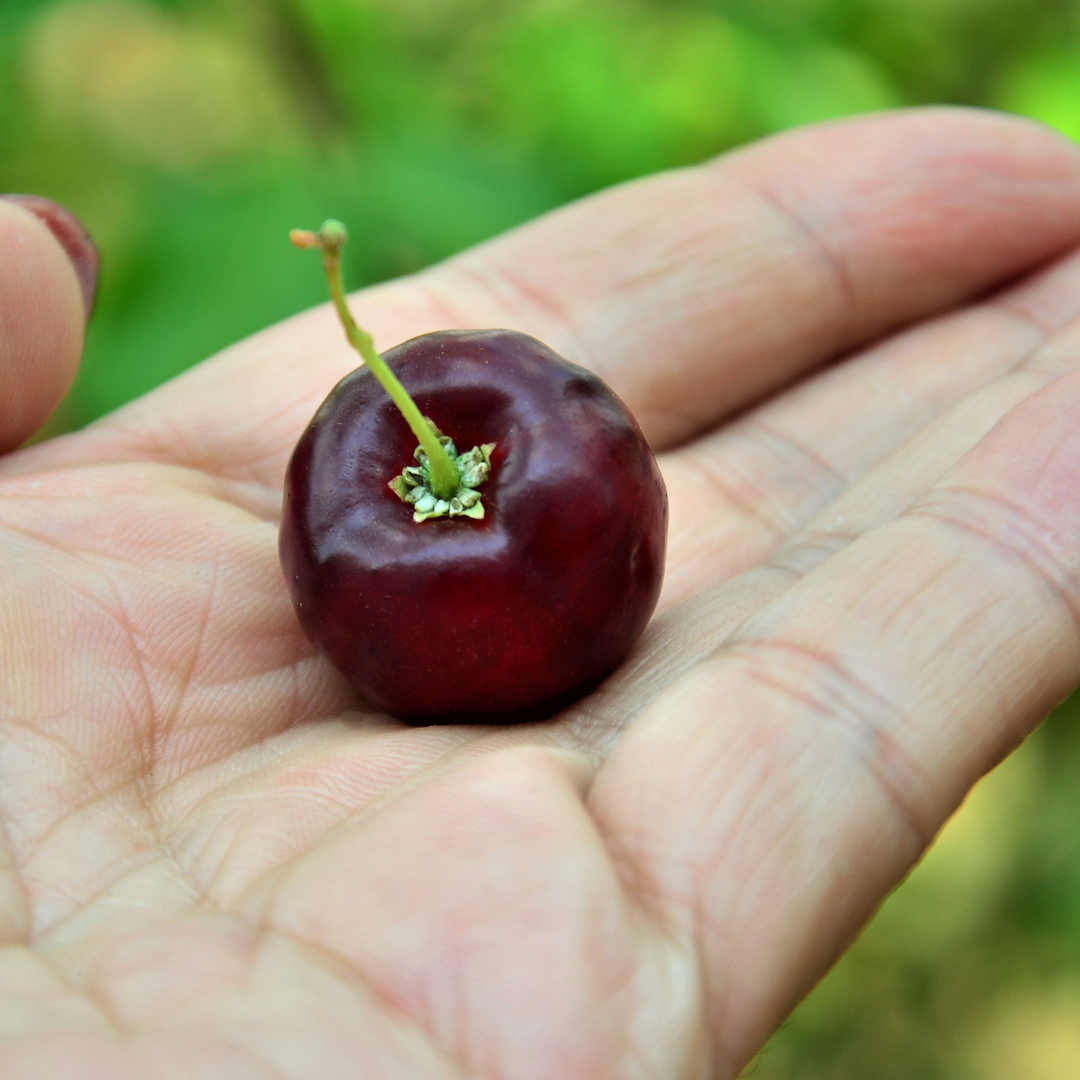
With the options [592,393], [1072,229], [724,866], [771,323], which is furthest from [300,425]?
[1072,229]

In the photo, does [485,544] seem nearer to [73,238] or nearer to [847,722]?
[847,722]

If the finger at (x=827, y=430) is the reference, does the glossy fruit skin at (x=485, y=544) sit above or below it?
above

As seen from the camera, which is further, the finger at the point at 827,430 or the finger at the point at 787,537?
the finger at the point at 827,430

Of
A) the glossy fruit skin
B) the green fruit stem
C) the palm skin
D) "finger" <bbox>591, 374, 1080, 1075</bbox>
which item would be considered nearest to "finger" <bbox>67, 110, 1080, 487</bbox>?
the palm skin

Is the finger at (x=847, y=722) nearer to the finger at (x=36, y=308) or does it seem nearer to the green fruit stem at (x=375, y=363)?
the green fruit stem at (x=375, y=363)

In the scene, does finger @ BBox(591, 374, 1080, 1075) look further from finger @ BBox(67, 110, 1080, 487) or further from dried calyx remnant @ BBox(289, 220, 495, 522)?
finger @ BBox(67, 110, 1080, 487)

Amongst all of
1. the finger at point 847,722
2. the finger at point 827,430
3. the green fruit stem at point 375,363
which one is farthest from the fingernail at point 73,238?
the finger at point 847,722
